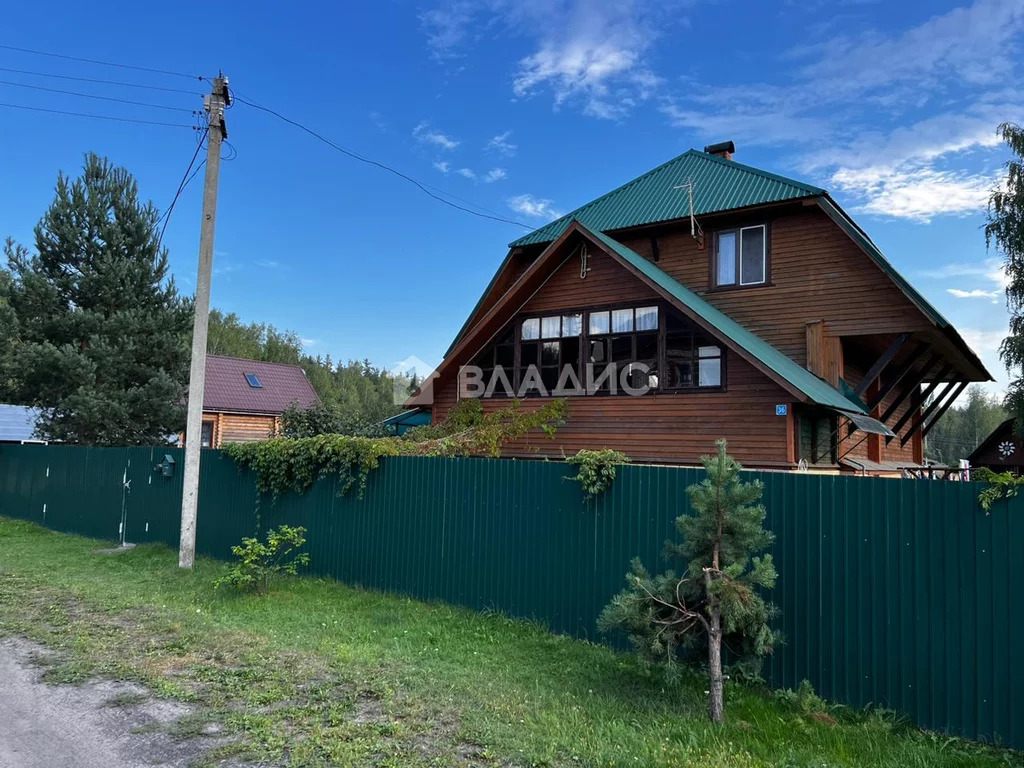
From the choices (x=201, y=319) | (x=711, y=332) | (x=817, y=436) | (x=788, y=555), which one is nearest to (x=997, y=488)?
(x=788, y=555)

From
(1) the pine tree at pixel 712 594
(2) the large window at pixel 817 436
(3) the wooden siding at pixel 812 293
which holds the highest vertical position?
(3) the wooden siding at pixel 812 293

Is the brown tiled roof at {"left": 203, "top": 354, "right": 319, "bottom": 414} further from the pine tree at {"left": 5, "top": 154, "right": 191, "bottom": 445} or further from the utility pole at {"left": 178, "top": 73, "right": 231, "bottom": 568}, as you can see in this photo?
the utility pole at {"left": 178, "top": 73, "right": 231, "bottom": 568}

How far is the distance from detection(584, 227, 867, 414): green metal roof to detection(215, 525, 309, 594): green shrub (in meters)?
7.50

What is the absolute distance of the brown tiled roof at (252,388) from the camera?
31.0 metres

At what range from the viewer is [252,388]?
33031mm

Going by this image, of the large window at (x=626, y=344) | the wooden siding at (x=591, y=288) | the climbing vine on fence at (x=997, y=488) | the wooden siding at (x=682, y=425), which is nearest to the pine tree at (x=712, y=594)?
the climbing vine on fence at (x=997, y=488)

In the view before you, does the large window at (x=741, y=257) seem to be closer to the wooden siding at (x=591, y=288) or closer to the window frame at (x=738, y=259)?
the window frame at (x=738, y=259)

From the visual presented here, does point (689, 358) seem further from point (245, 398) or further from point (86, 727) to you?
point (245, 398)

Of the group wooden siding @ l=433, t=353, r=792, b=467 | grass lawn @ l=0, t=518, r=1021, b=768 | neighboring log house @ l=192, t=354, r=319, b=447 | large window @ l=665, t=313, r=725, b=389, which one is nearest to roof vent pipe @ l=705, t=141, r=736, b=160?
large window @ l=665, t=313, r=725, b=389

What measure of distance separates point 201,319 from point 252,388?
77.6ft

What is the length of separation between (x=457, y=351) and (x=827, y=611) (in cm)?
1113

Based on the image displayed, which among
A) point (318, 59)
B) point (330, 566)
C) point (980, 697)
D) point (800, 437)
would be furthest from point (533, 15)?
point (980, 697)

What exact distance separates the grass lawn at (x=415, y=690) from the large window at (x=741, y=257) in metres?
10.3

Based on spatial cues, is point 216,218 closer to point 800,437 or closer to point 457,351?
point 457,351
